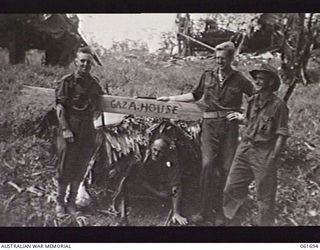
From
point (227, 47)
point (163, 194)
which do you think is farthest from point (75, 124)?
point (227, 47)

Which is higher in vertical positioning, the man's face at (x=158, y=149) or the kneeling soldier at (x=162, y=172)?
the man's face at (x=158, y=149)

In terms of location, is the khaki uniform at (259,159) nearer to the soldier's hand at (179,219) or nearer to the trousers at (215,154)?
the trousers at (215,154)

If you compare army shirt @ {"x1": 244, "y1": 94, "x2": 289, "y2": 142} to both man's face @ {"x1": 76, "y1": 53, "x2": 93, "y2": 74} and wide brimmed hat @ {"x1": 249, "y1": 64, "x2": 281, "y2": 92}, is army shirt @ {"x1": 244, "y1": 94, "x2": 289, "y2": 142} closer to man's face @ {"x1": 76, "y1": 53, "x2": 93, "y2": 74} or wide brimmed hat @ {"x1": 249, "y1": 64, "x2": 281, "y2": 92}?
wide brimmed hat @ {"x1": 249, "y1": 64, "x2": 281, "y2": 92}

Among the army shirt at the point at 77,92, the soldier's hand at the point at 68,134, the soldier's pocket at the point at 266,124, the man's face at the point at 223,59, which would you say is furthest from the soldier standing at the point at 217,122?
the soldier's hand at the point at 68,134

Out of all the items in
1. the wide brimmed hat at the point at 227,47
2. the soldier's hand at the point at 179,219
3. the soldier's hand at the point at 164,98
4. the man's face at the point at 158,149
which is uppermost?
the wide brimmed hat at the point at 227,47

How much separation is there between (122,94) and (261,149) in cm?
62

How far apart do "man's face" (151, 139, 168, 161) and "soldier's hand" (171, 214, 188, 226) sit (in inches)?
9.8

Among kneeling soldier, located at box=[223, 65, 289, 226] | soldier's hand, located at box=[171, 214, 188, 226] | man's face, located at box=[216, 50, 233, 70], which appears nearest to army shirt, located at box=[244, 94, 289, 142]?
kneeling soldier, located at box=[223, 65, 289, 226]

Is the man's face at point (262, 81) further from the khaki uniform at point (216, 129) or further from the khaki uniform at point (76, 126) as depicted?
the khaki uniform at point (76, 126)

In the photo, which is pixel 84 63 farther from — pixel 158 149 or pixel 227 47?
pixel 227 47

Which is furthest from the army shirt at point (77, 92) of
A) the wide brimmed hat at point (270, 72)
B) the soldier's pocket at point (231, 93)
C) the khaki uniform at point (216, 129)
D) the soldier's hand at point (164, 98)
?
the wide brimmed hat at point (270, 72)

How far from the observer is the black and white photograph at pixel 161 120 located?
2.79 metres

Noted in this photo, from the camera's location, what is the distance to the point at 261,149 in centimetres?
278

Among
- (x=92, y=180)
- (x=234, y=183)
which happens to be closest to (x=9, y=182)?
(x=92, y=180)
